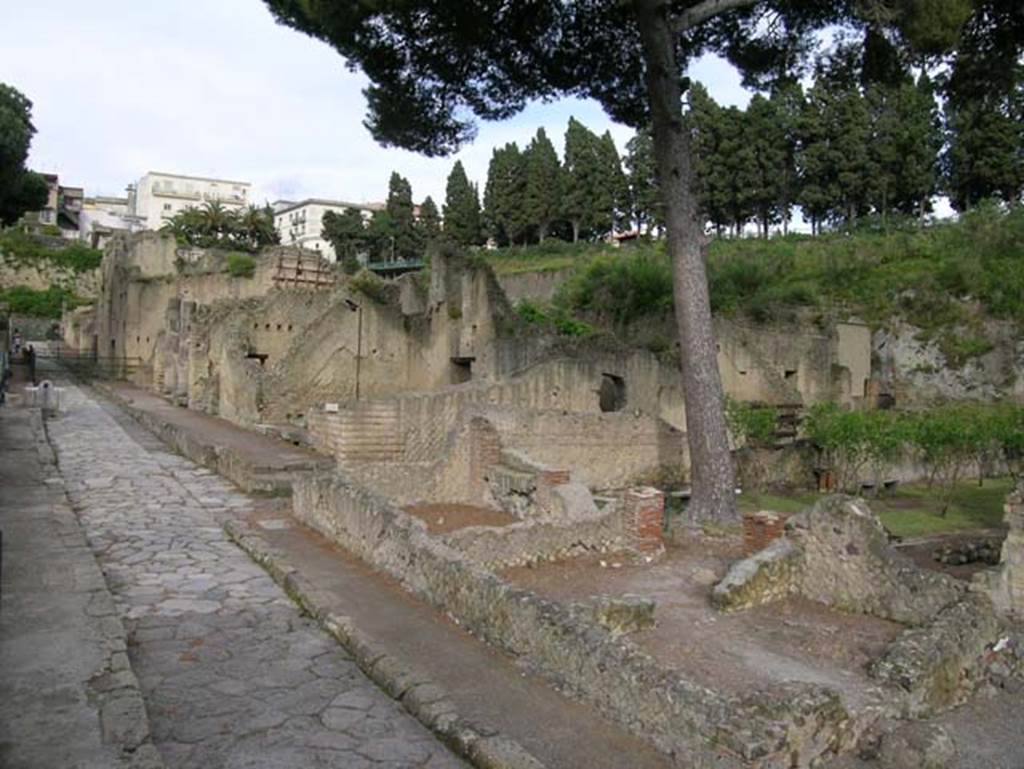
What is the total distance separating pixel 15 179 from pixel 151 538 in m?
28.9

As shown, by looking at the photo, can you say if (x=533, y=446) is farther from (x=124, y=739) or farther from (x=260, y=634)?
(x=124, y=739)

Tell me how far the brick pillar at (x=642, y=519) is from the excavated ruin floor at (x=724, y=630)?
37cm

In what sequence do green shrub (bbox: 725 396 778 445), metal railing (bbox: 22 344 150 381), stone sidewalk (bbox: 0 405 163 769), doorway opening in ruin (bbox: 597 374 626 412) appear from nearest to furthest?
stone sidewalk (bbox: 0 405 163 769), doorway opening in ruin (bbox: 597 374 626 412), green shrub (bbox: 725 396 778 445), metal railing (bbox: 22 344 150 381)

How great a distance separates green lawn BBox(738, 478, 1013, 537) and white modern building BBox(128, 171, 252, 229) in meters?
92.6

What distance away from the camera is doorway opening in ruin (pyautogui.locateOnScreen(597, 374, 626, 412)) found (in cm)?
1859

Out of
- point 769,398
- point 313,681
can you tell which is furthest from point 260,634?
point 769,398

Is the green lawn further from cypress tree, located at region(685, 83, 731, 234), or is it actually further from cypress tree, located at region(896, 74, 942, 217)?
cypress tree, located at region(685, 83, 731, 234)

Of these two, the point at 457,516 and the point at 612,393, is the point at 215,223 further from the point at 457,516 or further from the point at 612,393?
the point at 457,516

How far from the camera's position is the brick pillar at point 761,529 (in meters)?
9.16

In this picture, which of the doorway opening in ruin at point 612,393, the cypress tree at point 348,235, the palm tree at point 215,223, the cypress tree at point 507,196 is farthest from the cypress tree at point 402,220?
the doorway opening in ruin at point 612,393

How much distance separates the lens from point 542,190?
5475 centimetres

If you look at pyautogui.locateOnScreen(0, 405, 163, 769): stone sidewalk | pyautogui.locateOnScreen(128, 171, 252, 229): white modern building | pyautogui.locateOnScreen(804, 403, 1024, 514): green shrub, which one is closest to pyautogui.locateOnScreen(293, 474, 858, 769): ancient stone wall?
pyautogui.locateOnScreen(0, 405, 163, 769): stone sidewalk

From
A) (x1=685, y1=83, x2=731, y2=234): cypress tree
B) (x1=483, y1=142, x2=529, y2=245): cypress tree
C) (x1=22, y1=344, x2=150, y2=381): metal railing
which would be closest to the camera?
(x1=22, y1=344, x2=150, y2=381): metal railing

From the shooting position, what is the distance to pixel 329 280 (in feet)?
93.4
